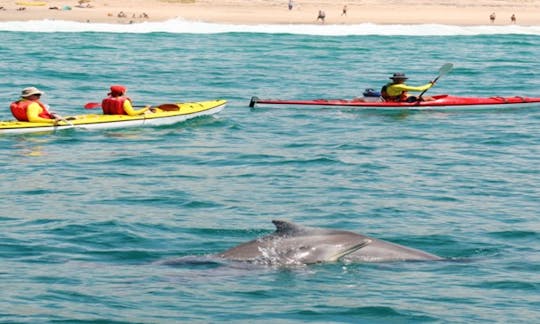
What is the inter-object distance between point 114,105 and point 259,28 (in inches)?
1373

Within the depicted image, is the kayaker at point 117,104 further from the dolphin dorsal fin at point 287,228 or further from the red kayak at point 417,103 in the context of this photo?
the dolphin dorsal fin at point 287,228

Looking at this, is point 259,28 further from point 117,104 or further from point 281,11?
point 117,104

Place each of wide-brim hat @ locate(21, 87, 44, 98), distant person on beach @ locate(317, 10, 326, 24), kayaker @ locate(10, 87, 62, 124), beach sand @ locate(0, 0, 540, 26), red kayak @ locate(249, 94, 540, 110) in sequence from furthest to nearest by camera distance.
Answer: beach sand @ locate(0, 0, 540, 26)
distant person on beach @ locate(317, 10, 326, 24)
red kayak @ locate(249, 94, 540, 110)
kayaker @ locate(10, 87, 62, 124)
wide-brim hat @ locate(21, 87, 44, 98)

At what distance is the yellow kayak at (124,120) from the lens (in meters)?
24.4

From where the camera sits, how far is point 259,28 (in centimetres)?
5991

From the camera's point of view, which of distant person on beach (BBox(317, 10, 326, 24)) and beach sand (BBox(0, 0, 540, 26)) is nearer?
distant person on beach (BBox(317, 10, 326, 24))

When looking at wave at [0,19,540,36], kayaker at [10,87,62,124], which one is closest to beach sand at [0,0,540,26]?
wave at [0,19,540,36]

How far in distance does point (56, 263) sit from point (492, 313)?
5144 millimetres

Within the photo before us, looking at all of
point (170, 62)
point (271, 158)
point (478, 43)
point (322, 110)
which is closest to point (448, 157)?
point (271, 158)

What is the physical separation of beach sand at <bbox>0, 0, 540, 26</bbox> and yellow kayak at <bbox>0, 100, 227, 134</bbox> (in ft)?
118

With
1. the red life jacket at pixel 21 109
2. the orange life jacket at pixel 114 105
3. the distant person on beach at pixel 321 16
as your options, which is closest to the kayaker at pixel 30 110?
the red life jacket at pixel 21 109

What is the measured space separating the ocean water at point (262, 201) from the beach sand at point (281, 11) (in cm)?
2527

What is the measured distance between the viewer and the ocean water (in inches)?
491

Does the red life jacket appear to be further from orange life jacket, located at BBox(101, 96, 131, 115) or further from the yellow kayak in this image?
orange life jacket, located at BBox(101, 96, 131, 115)
